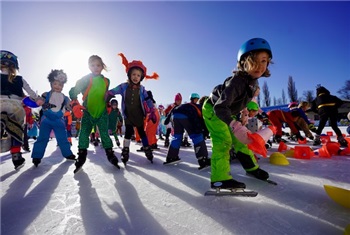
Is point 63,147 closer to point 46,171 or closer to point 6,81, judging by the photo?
point 46,171

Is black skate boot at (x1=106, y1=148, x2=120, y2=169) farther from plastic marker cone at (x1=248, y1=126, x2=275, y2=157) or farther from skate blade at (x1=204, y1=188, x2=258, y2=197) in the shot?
plastic marker cone at (x1=248, y1=126, x2=275, y2=157)

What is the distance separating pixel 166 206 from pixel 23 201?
1.23 meters

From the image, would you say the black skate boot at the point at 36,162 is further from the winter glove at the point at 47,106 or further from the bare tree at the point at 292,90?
the bare tree at the point at 292,90

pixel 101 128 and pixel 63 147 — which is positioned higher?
pixel 101 128

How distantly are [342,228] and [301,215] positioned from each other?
0.70 feet

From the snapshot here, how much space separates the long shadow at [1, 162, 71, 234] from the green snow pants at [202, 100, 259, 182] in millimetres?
1432

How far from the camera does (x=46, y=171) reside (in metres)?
2.90

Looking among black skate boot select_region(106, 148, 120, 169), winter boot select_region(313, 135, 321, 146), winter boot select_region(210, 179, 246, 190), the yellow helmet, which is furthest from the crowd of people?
winter boot select_region(313, 135, 321, 146)

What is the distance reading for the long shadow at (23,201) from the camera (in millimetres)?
1299

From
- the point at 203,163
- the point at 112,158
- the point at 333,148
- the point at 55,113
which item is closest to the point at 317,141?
the point at 333,148

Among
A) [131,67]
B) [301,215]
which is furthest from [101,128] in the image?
[301,215]

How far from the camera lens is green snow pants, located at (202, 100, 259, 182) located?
1.86 m

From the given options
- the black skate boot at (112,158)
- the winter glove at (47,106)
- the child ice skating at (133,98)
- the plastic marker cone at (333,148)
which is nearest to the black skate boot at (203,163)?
the child ice skating at (133,98)

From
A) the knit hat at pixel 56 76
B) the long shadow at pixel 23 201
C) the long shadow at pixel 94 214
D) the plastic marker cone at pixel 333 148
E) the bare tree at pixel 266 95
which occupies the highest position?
the bare tree at pixel 266 95
